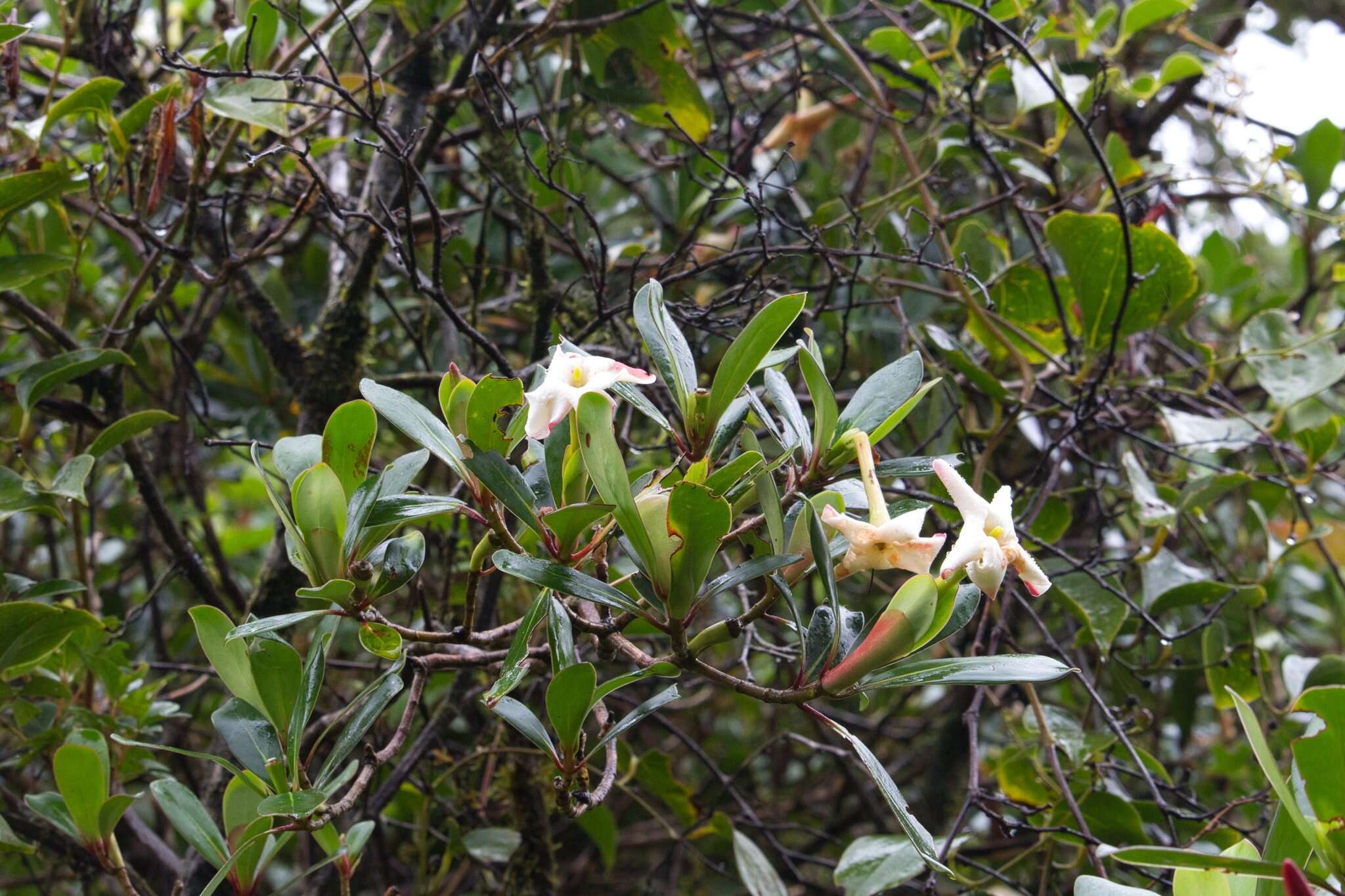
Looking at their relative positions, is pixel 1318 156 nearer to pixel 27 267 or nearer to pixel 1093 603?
pixel 1093 603

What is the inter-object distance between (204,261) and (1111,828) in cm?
152

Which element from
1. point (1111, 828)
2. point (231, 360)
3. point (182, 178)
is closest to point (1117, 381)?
point (1111, 828)

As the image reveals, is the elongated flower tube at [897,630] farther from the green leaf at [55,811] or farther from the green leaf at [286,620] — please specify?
the green leaf at [55,811]

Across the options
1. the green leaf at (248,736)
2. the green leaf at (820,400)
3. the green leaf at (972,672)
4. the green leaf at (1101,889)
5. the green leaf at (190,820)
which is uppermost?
the green leaf at (820,400)

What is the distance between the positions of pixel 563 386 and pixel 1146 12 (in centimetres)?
103

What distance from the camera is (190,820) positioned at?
72cm

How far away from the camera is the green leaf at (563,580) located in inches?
21.7

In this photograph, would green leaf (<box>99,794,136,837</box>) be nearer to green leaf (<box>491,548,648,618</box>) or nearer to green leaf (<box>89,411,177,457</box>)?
green leaf (<box>89,411,177,457</box>)

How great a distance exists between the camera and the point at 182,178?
117cm

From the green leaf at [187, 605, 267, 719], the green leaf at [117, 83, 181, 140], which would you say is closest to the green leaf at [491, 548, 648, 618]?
the green leaf at [187, 605, 267, 719]

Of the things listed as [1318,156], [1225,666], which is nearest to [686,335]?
[1225,666]

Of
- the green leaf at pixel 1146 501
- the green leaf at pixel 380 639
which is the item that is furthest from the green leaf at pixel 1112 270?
the green leaf at pixel 380 639

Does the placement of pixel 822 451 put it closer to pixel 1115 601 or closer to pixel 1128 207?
pixel 1115 601

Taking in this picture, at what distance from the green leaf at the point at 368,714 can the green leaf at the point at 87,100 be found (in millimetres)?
688
